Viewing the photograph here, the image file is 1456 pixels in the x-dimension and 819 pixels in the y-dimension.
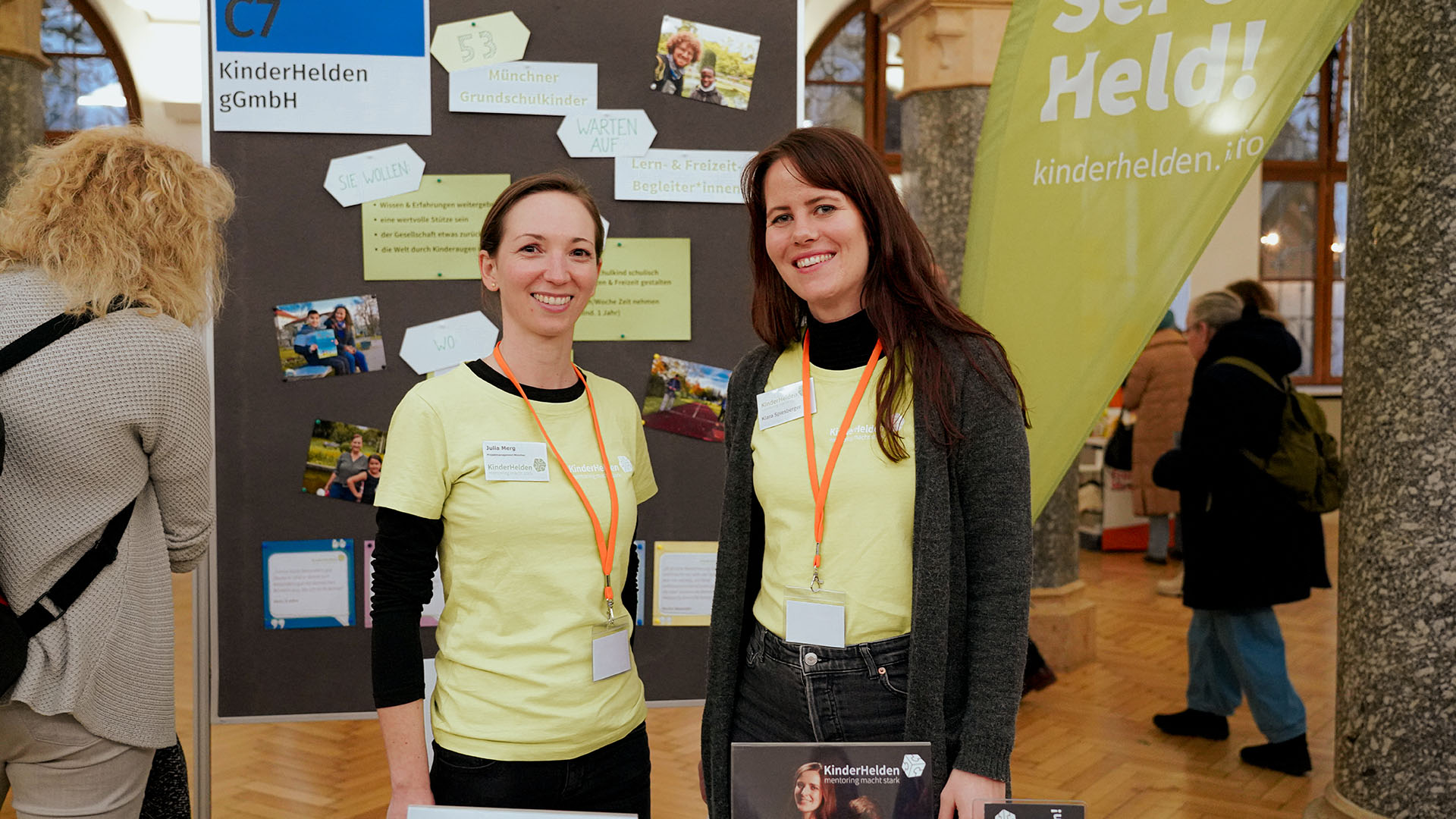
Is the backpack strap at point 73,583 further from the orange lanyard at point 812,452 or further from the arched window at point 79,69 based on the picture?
the arched window at point 79,69

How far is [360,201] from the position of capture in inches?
88.6

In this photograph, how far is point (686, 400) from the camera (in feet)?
7.89

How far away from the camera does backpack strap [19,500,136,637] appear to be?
1555 mm

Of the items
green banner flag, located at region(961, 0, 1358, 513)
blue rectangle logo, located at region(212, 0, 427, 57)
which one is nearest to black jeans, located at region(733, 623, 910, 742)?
green banner flag, located at region(961, 0, 1358, 513)

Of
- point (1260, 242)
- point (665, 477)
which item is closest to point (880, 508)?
point (665, 477)

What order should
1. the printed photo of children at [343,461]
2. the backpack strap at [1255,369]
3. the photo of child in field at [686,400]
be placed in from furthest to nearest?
the backpack strap at [1255,369] → the photo of child in field at [686,400] → the printed photo of children at [343,461]

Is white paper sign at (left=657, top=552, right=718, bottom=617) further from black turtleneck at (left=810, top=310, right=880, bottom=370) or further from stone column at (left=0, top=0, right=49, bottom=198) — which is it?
stone column at (left=0, top=0, right=49, bottom=198)

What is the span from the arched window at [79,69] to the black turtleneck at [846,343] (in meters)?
7.97

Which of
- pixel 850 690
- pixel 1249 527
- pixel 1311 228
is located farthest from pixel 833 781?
pixel 1311 228

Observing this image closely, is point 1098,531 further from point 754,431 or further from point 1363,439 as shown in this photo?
point 754,431

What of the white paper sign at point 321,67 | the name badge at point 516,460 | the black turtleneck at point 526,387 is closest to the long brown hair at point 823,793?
the name badge at point 516,460

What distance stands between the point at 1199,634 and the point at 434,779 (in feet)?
10.5

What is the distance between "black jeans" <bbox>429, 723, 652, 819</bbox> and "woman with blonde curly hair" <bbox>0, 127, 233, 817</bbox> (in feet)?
1.74

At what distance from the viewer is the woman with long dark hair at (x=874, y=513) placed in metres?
1.38
